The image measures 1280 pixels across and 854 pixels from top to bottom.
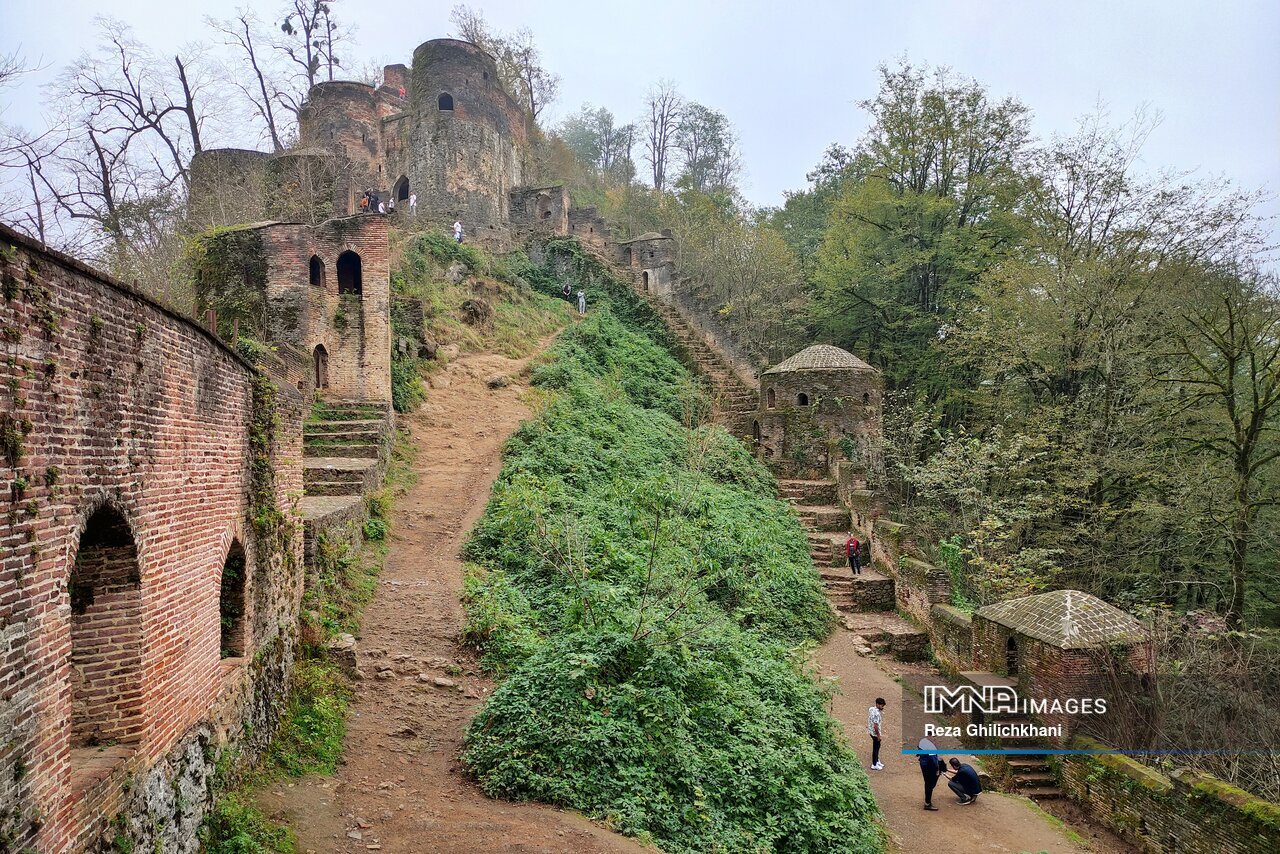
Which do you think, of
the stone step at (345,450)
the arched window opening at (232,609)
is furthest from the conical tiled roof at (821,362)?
the arched window opening at (232,609)

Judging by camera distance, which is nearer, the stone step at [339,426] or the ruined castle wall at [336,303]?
the stone step at [339,426]

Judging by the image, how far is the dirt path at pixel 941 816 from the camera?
8.77m

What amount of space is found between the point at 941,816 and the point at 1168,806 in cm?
279

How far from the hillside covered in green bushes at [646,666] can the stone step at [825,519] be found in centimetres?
348

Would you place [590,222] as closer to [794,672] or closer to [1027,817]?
[794,672]

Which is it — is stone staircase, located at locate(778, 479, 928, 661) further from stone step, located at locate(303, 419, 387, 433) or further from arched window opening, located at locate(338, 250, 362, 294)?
arched window opening, located at locate(338, 250, 362, 294)

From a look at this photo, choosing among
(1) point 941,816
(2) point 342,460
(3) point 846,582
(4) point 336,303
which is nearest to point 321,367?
(4) point 336,303

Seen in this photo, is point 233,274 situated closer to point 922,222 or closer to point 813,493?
point 813,493

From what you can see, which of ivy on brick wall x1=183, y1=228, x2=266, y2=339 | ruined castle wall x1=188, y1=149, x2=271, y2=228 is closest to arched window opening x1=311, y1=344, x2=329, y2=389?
ivy on brick wall x1=183, y1=228, x2=266, y2=339

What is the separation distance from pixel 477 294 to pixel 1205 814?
22.4 meters

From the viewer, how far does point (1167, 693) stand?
33.2ft

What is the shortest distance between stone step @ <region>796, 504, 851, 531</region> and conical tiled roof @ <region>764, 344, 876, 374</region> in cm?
501

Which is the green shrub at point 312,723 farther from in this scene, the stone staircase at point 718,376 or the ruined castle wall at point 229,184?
the ruined castle wall at point 229,184

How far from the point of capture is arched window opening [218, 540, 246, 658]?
6.70 m
